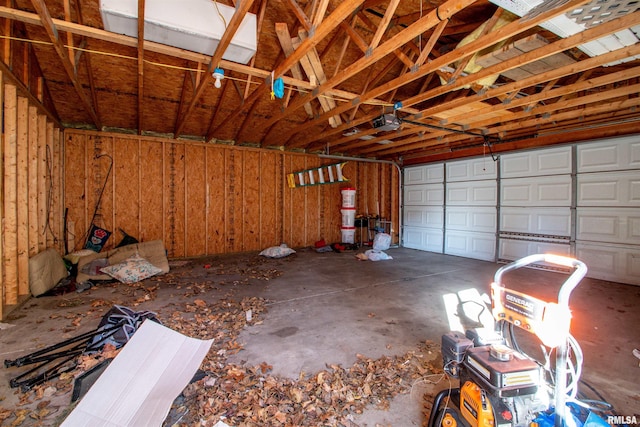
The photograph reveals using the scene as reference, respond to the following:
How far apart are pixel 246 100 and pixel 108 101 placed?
9.49 feet

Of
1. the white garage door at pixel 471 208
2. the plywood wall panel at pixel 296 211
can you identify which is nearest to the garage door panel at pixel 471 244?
the white garage door at pixel 471 208

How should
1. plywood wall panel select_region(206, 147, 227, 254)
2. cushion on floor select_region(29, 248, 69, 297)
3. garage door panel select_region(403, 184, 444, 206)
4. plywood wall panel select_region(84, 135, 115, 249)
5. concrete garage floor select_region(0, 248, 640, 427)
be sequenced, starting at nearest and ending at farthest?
concrete garage floor select_region(0, 248, 640, 427) → cushion on floor select_region(29, 248, 69, 297) → plywood wall panel select_region(84, 135, 115, 249) → plywood wall panel select_region(206, 147, 227, 254) → garage door panel select_region(403, 184, 444, 206)

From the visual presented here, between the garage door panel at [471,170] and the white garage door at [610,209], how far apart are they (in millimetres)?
1728

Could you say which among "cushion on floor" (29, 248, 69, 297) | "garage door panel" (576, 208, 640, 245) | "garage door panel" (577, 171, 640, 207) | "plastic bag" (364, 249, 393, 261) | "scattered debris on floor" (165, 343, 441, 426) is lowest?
Result: "scattered debris on floor" (165, 343, 441, 426)

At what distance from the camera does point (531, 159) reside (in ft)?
20.8

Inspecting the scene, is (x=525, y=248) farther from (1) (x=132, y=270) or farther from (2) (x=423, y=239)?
(1) (x=132, y=270)

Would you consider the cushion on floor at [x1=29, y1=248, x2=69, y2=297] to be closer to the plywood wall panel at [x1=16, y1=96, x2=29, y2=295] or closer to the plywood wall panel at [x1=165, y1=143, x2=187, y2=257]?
the plywood wall panel at [x1=16, y1=96, x2=29, y2=295]

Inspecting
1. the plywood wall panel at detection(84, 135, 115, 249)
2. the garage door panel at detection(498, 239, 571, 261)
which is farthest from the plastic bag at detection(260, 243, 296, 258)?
the garage door panel at detection(498, 239, 571, 261)

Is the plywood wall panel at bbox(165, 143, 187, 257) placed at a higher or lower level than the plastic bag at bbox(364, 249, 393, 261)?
higher

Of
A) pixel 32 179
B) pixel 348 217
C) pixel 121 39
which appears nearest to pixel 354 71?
pixel 121 39

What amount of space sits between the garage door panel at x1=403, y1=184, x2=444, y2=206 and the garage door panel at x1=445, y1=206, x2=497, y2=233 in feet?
1.69

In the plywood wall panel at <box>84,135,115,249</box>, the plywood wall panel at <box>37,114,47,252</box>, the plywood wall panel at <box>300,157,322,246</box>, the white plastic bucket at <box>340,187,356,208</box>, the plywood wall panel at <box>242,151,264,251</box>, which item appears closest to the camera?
the plywood wall panel at <box>37,114,47,252</box>

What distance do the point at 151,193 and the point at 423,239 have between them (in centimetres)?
776

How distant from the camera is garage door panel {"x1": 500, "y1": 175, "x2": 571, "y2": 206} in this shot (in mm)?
5816
